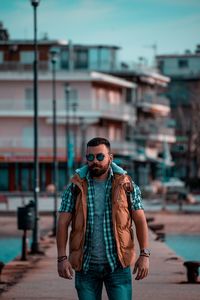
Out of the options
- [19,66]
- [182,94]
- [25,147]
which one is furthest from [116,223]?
[182,94]

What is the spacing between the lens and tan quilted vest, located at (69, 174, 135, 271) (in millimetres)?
9961

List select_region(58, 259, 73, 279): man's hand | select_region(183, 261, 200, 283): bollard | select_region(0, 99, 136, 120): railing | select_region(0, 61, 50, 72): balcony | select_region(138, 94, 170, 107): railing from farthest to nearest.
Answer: select_region(138, 94, 170, 107): railing
select_region(0, 61, 50, 72): balcony
select_region(0, 99, 136, 120): railing
select_region(183, 261, 200, 283): bollard
select_region(58, 259, 73, 279): man's hand

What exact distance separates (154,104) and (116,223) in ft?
332

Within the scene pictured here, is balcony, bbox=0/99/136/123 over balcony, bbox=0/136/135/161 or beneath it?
over

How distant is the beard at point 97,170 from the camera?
33.1 ft

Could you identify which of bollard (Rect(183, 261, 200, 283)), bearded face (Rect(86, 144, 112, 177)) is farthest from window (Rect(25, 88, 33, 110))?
bearded face (Rect(86, 144, 112, 177))

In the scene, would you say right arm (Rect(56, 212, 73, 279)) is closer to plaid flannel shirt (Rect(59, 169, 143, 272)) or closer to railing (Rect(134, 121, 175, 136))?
plaid flannel shirt (Rect(59, 169, 143, 272))

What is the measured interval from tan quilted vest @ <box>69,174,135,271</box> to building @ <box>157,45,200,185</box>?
109282 millimetres

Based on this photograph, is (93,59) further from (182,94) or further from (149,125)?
(182,94)

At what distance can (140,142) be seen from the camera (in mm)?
104125

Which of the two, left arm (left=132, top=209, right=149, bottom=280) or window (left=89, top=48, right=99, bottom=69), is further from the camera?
window (left=89, top=48, right=99, bottom=69)

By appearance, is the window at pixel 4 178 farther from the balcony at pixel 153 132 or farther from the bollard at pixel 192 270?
the bollard at pixel 192 270

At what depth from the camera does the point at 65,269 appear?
9969 millimetres

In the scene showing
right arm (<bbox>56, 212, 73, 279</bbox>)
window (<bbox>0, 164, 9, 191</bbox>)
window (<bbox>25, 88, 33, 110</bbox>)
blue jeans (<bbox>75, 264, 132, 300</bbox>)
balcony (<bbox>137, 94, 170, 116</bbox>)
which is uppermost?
right arm (<bbox>56, 212, 73, 279</bbox>)
